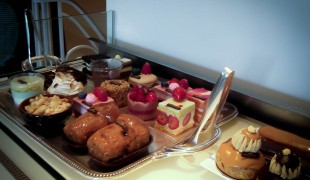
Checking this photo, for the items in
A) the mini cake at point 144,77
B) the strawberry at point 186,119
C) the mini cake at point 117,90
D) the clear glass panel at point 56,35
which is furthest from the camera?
the clear glass panel at point 56,35

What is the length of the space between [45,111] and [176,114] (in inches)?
14.0

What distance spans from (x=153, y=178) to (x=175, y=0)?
2.17 ft

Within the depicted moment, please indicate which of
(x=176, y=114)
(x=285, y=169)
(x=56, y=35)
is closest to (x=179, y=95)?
(x=176, y=114)

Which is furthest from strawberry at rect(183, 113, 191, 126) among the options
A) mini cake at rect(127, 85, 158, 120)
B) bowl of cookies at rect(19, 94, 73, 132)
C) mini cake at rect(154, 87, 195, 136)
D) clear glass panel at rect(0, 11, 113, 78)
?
clear glass panel at rect(0, 11, 113, 78)

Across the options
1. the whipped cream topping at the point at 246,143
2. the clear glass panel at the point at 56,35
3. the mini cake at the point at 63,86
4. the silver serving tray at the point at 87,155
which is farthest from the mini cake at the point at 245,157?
the clear glass panel at the point at 56,35

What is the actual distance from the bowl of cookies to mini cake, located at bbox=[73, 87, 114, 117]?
3cm

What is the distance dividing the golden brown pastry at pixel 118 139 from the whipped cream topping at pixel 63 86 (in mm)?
293

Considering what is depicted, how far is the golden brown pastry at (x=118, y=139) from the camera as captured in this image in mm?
765

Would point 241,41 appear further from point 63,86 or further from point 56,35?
point 56,35

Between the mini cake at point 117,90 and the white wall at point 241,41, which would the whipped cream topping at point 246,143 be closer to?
the white wall at point 241,41

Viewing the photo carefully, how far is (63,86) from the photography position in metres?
1.07

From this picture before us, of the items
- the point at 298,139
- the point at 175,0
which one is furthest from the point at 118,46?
the point at 298,139

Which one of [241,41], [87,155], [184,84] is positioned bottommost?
[87,155]

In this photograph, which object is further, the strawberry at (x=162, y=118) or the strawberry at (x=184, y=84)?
the strawberry at (x=184, y=84)
